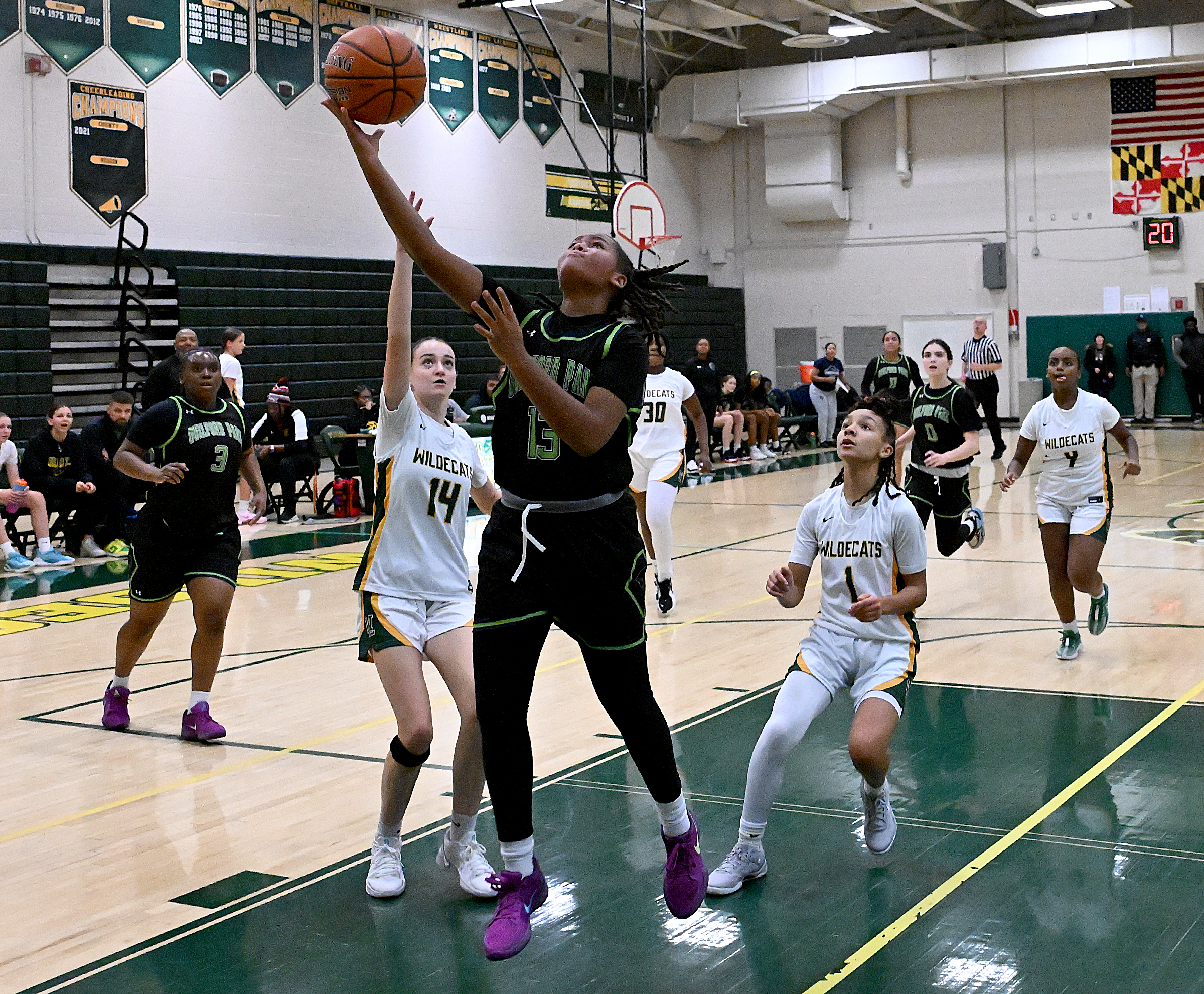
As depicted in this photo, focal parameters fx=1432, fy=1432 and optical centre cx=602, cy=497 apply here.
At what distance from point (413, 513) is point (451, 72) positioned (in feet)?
57.7

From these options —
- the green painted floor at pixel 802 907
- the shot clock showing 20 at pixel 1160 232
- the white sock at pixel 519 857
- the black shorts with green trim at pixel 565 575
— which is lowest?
the green painted floor at pixel 802 907

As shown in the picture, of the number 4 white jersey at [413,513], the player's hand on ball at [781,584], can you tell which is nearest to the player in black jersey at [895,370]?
the player's hand on ball at [781,584]

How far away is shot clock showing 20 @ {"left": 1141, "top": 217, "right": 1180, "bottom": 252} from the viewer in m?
23.3

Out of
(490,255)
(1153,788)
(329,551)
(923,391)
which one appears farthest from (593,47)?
(1153,788)

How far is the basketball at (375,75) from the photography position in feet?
10.6

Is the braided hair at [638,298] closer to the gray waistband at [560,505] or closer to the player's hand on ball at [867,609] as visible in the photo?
the gray waistband at [560,505]

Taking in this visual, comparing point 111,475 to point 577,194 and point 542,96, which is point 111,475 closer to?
point 542,96

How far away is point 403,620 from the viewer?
13.3 ft

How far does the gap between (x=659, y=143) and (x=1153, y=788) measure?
22.3m

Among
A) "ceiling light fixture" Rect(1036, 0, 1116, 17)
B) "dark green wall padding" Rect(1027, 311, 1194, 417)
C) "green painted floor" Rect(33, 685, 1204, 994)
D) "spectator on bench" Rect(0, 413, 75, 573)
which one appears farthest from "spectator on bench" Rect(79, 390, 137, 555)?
"dark green wall padding" Rect(1027, 311, 1194, 417)

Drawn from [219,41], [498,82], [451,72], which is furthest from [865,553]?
[498,82]

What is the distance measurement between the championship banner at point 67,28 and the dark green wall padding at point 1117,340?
15.5m

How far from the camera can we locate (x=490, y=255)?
2133 centimetres

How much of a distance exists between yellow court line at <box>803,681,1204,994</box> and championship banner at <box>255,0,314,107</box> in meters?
14.7
